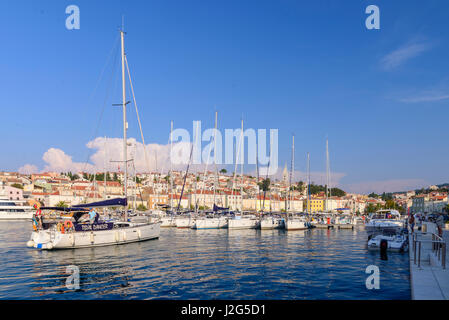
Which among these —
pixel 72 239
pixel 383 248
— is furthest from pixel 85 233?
pixel 383 248

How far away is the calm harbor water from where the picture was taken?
45.0 ft

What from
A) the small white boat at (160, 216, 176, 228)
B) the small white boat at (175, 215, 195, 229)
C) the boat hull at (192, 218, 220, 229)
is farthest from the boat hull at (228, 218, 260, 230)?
the small white boat at (160, 216, 176, 228)

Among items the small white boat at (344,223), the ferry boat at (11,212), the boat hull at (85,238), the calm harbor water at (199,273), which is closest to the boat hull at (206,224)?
the boat hull at (85,238)

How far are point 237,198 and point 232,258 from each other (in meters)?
125

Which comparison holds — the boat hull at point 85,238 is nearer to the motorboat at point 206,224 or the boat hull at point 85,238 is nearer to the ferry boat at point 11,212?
the motorboat at point 206,224

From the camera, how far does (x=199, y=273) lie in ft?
56.8

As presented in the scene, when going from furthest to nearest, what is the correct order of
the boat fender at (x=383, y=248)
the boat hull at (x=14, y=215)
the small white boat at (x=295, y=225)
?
the boat hull at (x=14, y=215) < the small white boat at (x=295, y=225) < the boat fender at (x=383, y=248)

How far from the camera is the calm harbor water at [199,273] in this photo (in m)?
13.7

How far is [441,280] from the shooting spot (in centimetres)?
1152

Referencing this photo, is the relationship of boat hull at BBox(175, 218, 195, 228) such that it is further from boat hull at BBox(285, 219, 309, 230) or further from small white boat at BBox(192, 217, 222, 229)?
boat hull at BBox(285, 219, 309, 230)

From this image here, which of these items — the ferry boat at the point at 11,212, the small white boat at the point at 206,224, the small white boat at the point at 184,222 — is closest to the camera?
the small white boat at the point at 206,224

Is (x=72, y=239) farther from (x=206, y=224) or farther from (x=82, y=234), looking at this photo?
(x=206, y=224)

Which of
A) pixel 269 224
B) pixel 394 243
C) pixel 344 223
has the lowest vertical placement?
pixel 344 223
